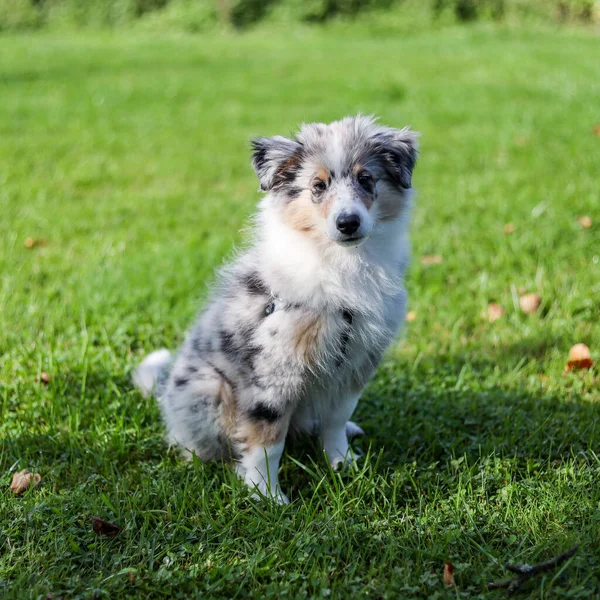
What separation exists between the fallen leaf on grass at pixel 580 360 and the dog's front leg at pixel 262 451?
172 cm

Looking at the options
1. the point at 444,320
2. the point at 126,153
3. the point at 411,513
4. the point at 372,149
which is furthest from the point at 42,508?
the point at 126,153

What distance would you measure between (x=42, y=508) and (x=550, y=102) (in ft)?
25.8

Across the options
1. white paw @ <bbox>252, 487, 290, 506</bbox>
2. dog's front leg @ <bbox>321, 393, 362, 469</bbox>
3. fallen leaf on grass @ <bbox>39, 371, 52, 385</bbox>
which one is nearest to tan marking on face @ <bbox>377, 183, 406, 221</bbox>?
dog's front leg @ <bbox>321, 393, 362, 469</bbox>

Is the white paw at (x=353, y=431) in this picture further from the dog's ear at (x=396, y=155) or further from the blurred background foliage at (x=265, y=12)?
Result: the blurred background foliage at (x=265, y=12)

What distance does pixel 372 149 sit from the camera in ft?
9.11

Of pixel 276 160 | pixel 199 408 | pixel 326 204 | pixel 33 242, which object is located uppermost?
pixel 276 160

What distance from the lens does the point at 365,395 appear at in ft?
12.1

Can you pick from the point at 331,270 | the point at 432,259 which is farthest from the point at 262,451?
the point at 432,259

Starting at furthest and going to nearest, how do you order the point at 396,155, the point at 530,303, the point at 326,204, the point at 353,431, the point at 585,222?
the point at 585,222 → the point at 530,303 → the point at 353,431 → the point at 396,155 → the point at 326,204

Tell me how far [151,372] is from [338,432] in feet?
3.30

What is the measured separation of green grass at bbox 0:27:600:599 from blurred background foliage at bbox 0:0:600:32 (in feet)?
34.5

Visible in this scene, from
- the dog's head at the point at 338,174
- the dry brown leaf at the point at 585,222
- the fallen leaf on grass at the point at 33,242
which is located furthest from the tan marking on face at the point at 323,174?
the fallen leaf on grass at the point at 33,242

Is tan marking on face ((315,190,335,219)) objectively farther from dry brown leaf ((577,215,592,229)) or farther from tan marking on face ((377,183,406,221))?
dry brown leaf ((577,215,592,229))

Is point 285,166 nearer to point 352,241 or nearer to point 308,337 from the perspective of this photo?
point 352,241
